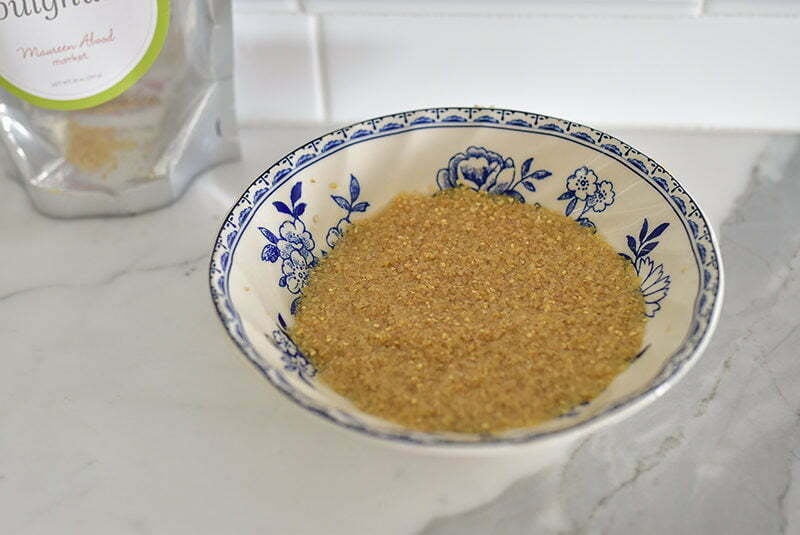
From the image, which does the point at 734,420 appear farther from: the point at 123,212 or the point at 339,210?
the point at 123,212

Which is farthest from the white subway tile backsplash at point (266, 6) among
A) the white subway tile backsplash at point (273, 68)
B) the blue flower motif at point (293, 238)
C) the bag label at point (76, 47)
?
the blue flower motif at point (293, 238)

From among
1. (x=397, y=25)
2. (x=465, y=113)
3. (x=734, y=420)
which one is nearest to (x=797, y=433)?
(x=734, y=420)

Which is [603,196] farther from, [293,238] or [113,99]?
[113,99]

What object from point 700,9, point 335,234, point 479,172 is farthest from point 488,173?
point 700,9

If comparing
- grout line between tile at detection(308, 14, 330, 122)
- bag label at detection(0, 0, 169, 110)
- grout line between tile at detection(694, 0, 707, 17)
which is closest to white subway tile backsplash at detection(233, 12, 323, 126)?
grout line between tile at detection(308, 14, 330, 122)

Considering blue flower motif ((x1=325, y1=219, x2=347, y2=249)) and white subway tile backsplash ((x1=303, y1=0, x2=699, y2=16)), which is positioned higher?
white subway tile backsplash ((x1=303, y1=0, x2=699, y2=16))

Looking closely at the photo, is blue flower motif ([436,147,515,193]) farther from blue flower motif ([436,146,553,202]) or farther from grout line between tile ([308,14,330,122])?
grout line between tile ([308,14,330,122])
